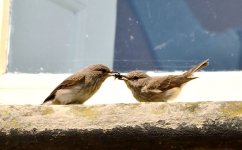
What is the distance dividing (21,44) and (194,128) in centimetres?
215

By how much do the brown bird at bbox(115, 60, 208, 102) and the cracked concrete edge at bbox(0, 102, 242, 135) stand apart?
4.14ft

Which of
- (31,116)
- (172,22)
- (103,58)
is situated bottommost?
(31,116)

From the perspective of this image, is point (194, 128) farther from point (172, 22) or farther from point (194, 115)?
point (172, 22)

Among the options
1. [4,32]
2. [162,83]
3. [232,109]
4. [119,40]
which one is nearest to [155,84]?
[162,83]

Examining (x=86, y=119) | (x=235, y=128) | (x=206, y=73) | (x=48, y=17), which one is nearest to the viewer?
(x=235, y=128)

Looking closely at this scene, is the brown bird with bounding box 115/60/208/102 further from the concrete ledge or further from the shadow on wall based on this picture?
the concrete ledge

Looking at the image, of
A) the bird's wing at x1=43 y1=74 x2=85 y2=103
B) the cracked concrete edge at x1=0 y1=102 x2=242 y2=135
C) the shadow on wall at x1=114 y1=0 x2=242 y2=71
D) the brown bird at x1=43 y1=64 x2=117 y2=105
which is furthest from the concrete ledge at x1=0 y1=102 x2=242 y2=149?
the shadow on wall at x1=114 y1=0 x2=242 y2=71

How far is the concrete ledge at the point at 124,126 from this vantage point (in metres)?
2.09

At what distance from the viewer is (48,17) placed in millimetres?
4168

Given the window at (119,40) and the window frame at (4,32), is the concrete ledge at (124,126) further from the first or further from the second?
the window frame at (4,32)

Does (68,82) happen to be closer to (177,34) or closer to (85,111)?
(177,34)

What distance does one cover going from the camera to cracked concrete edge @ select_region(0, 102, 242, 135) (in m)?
2.09

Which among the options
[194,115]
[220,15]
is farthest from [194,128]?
[220,15]

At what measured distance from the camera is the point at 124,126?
7.03ft
